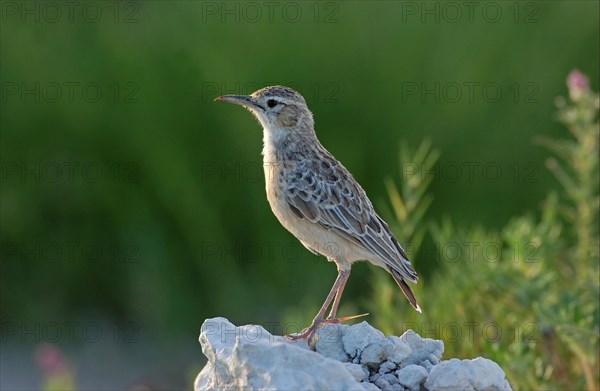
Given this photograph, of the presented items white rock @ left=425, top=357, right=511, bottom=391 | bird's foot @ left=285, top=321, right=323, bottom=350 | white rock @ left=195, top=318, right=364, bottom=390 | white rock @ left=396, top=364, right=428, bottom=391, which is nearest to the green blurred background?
bird's foot @ left=285, top=321, right=323, bottom=350

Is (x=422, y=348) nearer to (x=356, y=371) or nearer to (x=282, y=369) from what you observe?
(x=356, y=371)

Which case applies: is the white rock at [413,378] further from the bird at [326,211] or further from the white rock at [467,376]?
the bird at [326,211]

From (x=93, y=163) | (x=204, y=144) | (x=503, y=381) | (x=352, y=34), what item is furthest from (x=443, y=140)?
(x=503, y=381)

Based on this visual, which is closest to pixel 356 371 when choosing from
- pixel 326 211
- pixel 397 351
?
pixel 397 351

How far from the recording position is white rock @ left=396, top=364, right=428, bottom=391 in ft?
13.7

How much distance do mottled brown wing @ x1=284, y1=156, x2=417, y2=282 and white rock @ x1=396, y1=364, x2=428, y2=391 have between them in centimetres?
138

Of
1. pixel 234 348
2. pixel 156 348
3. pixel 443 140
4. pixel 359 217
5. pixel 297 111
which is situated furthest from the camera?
pixel 443 140

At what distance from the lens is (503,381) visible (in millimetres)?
4117

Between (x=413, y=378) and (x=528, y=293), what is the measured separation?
2314mm

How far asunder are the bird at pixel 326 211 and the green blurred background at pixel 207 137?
2.72 meters

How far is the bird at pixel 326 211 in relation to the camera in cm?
565

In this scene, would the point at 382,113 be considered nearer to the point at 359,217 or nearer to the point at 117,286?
the point at 117,286

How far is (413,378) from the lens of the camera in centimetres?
417

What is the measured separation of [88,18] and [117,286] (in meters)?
2.47
